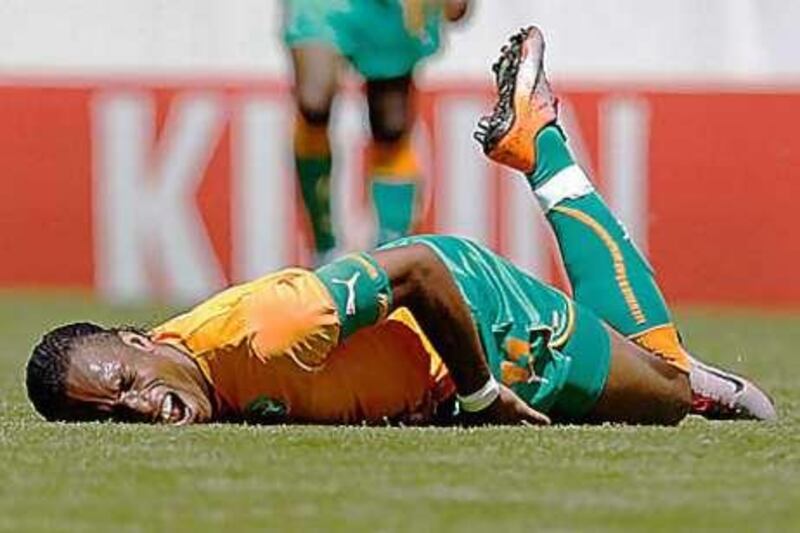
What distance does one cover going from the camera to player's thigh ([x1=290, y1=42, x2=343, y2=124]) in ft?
26.1

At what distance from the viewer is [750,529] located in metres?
4.20

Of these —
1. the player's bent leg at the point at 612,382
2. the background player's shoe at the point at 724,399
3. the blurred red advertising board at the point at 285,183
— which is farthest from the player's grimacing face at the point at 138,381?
the blurred red advertising board at the point at 285,183

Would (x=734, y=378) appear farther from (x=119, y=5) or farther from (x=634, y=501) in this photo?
(x=119, y=5)

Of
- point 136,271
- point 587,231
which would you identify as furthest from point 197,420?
point 136,271

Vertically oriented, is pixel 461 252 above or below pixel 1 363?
above

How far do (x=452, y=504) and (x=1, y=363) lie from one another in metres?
4.03

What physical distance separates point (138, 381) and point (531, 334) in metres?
0.81

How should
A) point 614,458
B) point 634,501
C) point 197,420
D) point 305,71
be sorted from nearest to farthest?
point 634,501 < point 614,458 < point 197,420 < point 305,71

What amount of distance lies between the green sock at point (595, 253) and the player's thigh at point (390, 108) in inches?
85.9

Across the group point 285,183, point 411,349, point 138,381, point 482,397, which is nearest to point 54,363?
point 138,381

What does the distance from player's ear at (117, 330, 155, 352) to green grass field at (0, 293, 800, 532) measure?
167mm

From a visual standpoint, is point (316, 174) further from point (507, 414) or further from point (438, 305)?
point (438, 305)

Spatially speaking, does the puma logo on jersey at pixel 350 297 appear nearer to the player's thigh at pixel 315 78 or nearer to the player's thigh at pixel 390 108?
the player's thigh at pixel 315 78

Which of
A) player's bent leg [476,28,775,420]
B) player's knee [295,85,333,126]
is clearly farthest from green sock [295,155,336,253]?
player's bent leg [476,28,775,420]
